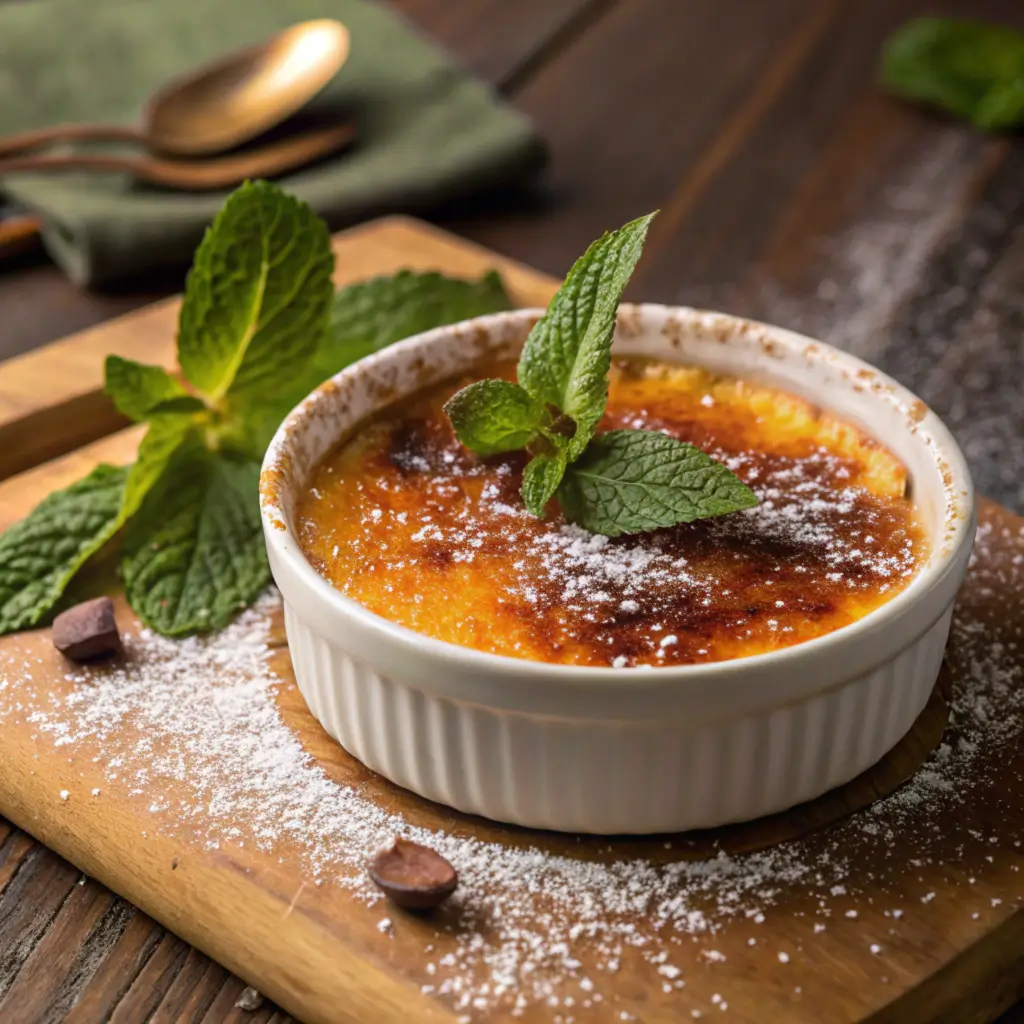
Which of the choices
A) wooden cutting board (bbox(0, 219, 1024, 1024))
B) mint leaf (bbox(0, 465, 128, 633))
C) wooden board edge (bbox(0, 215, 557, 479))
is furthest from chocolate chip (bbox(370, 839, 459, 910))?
wooden board edge (bbox(0, 215, 557, 479))

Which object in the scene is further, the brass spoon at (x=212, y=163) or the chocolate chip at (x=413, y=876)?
the brass spoon at (x=212, y=163)

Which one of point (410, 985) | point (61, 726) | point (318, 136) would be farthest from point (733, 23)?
point (410, 985)

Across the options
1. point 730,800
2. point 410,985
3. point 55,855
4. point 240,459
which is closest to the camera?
point 410,985

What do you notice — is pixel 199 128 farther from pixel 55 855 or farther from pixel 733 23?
pixel 55 855

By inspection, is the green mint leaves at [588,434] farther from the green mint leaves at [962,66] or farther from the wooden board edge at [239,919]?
the green mint leaves at [962,66]

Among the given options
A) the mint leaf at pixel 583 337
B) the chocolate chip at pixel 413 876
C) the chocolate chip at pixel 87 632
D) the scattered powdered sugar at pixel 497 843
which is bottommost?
the scattered powdered sugar at pixel 497 843

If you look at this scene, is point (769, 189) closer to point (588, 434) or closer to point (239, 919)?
point (588, 434)

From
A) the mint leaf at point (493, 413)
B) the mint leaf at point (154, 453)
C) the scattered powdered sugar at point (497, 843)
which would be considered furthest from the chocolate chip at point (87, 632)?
the mint leaf at point (493, 413)
